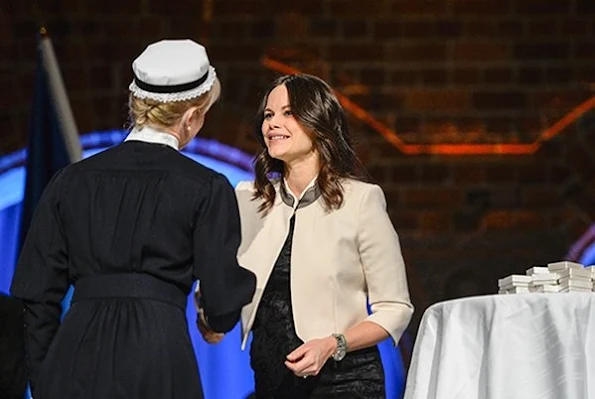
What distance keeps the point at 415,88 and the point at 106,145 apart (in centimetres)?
115

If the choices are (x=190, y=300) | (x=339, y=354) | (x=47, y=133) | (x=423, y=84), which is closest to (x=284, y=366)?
(x=339, y=354)

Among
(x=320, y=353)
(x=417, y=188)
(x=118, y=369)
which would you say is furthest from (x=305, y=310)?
(x=417, y=188)

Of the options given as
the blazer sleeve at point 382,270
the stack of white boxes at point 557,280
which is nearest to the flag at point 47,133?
the blazer sleeve at point 382,270

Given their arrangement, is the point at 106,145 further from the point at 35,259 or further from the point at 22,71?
the point at 35,259

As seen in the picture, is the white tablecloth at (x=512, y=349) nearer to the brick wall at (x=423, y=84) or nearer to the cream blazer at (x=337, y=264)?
the cream blazer at (x=337, y=264)

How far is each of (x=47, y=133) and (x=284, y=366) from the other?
1.98 m

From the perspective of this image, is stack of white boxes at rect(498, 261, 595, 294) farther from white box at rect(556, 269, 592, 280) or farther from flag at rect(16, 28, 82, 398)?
flag at rect(16, 28, 82, 398)

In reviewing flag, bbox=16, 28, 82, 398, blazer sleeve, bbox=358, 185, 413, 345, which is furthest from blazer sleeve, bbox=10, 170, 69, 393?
flag, bbox=16, 28, 82, 398

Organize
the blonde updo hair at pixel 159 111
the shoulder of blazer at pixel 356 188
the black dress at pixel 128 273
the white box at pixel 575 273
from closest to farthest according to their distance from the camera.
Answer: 1. the black dress at pixel 128 273
2. the blonde updo hair at pixel 159 111
3. the white box at pixel 575 273
4. the shoulder of blazer at pixel 356 188

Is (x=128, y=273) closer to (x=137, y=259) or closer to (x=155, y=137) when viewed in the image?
(x=137, y=259)

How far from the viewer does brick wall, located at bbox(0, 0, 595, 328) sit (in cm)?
464

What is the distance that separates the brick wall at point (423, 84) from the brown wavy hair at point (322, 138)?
1578 millimetres

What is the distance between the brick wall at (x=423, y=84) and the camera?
4.64 m

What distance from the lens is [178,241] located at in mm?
2299
